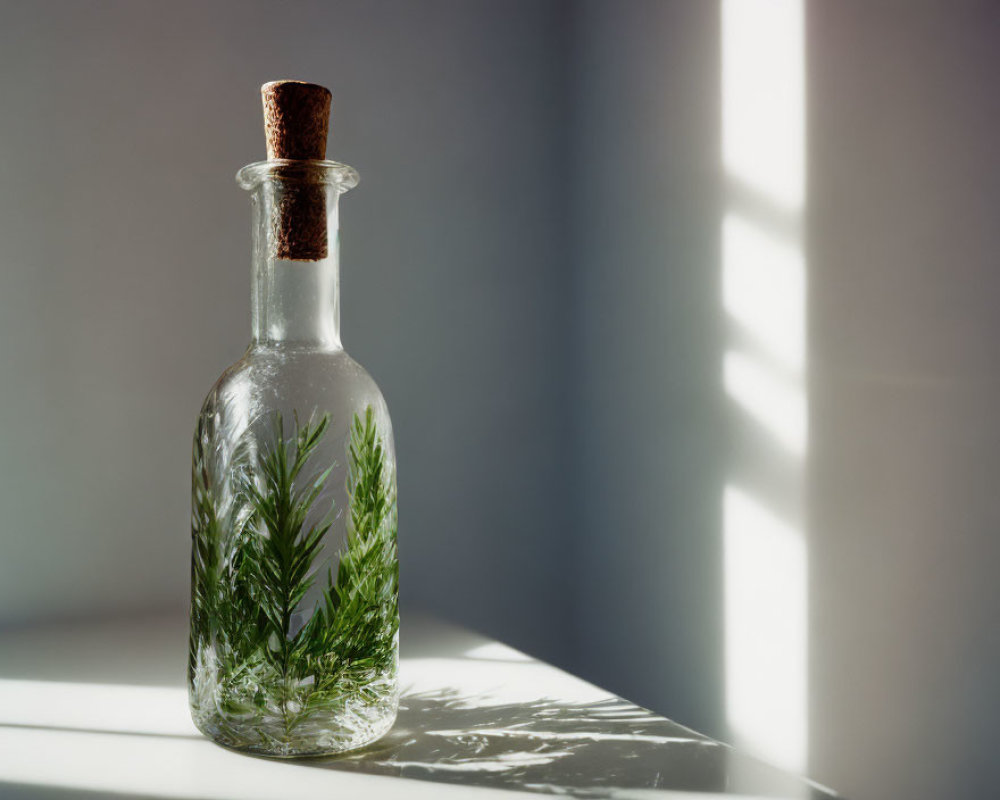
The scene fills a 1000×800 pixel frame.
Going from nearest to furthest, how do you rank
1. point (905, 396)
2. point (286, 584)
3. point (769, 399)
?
point (286, 584) < point (905, 396) < point (769, 399)

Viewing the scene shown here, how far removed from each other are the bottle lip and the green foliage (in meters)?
0.19

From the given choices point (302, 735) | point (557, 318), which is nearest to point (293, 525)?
point (302, 735)

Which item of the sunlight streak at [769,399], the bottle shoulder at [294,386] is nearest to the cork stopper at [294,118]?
the bottle shoulder at [294,386]

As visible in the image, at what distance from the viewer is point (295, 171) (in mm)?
673

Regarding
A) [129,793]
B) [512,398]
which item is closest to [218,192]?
[512,398]

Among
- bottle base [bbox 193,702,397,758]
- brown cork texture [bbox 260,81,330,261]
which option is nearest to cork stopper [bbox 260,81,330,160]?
brown cork texture [bbox 260,81,330,261]

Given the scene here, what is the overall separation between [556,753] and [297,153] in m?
0.50

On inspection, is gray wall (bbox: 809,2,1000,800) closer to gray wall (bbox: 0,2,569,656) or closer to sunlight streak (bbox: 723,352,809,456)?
sunlight streak (bbox: 723,352,809,456)

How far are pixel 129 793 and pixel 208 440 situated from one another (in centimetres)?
25

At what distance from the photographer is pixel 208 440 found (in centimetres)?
68

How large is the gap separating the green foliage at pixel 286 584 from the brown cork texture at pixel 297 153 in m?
0.14

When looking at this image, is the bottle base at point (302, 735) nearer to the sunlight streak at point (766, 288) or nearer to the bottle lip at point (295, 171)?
the bottle lip at point (295, 171)

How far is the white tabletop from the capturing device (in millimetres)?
603

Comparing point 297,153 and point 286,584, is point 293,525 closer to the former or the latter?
point 286,584
